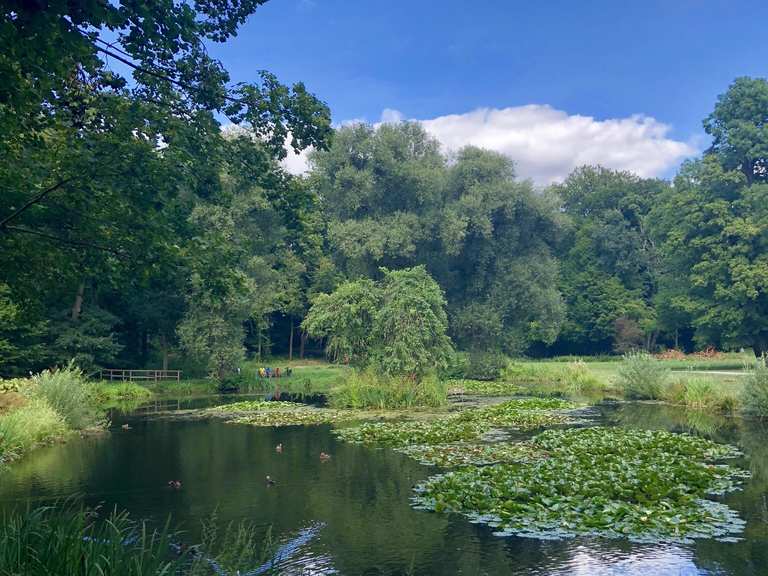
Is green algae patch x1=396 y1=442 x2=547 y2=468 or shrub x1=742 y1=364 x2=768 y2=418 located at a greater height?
shrub x1=742 y1=364 x2=768 y2=418

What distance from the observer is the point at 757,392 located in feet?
70.9

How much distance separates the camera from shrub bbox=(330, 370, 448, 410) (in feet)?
88.1

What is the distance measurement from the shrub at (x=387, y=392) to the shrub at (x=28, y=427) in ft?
36.6

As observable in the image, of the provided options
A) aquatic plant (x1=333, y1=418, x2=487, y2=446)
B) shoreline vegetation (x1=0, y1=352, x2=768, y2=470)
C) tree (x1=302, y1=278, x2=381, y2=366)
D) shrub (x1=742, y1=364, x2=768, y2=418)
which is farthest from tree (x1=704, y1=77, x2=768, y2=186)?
aquatic plant (x1=333, y1=418, x2=487, y2=446)

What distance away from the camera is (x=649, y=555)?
29.4 feet

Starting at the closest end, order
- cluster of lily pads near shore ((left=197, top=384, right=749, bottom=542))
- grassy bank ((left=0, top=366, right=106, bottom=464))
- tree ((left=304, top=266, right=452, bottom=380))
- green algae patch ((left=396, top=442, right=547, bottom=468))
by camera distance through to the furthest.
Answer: cluster of lily pads near shore ((left=197, top=384, right=749, bottom=542)) < green algae patch ((left=396, top=442, right=547, bottom=468)) < grassy bank ((left=0, top=366, right=106, bottom=464)) < tree ((left=304, top=266, right=452, bottom=380))

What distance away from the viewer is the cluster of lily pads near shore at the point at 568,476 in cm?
1013

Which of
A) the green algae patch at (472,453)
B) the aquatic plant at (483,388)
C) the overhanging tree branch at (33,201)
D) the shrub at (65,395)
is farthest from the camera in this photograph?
the aquatic plant at (483,388)

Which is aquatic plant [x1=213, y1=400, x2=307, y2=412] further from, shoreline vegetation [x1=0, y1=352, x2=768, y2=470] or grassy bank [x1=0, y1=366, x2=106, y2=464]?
grassy bank [x1=0, y1=366, x2=106, y2=464]

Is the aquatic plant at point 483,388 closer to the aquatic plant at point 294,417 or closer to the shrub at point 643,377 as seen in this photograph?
the shrub at point 643,377

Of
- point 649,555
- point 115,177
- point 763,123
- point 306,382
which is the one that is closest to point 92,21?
point 115,177

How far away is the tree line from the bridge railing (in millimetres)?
986

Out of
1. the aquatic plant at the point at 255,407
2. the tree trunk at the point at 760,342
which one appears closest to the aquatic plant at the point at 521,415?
the aquatic plant at the point at 255,407

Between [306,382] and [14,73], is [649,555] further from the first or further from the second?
[306,382]
